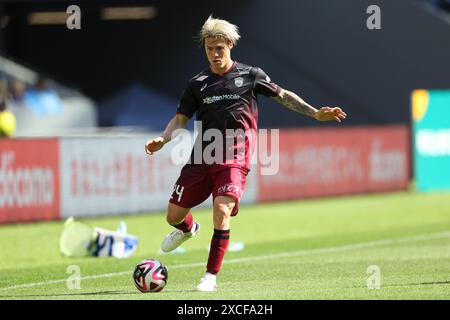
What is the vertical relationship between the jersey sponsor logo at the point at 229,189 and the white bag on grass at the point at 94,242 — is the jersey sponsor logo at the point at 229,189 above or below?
above

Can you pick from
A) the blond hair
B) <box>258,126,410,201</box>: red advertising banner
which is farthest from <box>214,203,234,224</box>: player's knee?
<box>258,126,410,201</box>: red advertising banner

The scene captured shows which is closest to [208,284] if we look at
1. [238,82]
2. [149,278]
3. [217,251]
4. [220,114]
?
[217,251]

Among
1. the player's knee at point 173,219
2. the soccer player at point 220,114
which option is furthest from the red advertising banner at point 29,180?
the soccer player at point 220,114

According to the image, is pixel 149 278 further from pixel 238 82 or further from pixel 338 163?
pixel 338 163

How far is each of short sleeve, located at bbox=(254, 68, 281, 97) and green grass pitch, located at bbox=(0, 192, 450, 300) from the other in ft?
6.14

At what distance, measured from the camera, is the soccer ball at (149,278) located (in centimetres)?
995

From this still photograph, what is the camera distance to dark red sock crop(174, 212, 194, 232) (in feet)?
36.5

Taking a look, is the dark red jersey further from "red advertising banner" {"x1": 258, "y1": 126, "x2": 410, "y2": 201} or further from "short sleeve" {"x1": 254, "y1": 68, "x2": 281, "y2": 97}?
"red advertising banner" {"x1": 258, "y1": 126, "x2": 410, "y2": 201}

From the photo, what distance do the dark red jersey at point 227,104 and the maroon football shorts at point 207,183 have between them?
0.26 feet

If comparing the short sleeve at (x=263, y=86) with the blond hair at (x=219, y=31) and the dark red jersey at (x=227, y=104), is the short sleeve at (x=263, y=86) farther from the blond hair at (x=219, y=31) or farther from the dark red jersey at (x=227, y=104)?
the blond hair at (x=219, y=31)

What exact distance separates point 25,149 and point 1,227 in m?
1.53
